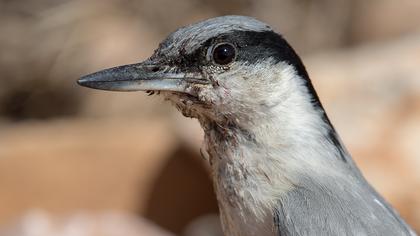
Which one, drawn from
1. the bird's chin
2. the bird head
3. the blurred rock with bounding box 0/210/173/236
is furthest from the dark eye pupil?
the blurred rock with bounding box 0/210/173/236

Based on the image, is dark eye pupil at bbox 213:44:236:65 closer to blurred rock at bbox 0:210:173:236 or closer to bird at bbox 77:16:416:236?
bird at bbox 77:16:416:236

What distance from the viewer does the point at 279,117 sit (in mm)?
3344

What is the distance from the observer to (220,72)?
3.35 meters

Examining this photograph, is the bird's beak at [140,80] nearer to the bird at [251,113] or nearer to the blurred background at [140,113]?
the bird at [251,113]

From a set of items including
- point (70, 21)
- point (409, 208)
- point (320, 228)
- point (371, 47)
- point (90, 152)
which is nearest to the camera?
point (320, 228)

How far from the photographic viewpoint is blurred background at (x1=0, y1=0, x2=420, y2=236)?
5957 mm

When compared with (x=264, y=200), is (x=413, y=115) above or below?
above

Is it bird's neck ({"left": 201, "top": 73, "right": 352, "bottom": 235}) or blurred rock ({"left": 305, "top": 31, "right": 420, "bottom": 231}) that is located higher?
blurred rock ({"left": 305, "top": 31, "right": 420, "bottom": 231})

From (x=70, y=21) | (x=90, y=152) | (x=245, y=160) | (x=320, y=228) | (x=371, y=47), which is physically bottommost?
(x=320, y=228)

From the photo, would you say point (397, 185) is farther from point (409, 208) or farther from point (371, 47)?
point (371, 47)

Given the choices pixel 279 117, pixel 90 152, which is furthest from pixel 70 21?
pixel 279 117

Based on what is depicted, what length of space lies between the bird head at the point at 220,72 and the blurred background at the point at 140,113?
2399mm

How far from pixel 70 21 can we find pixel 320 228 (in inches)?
212

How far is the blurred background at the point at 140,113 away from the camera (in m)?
5.96
